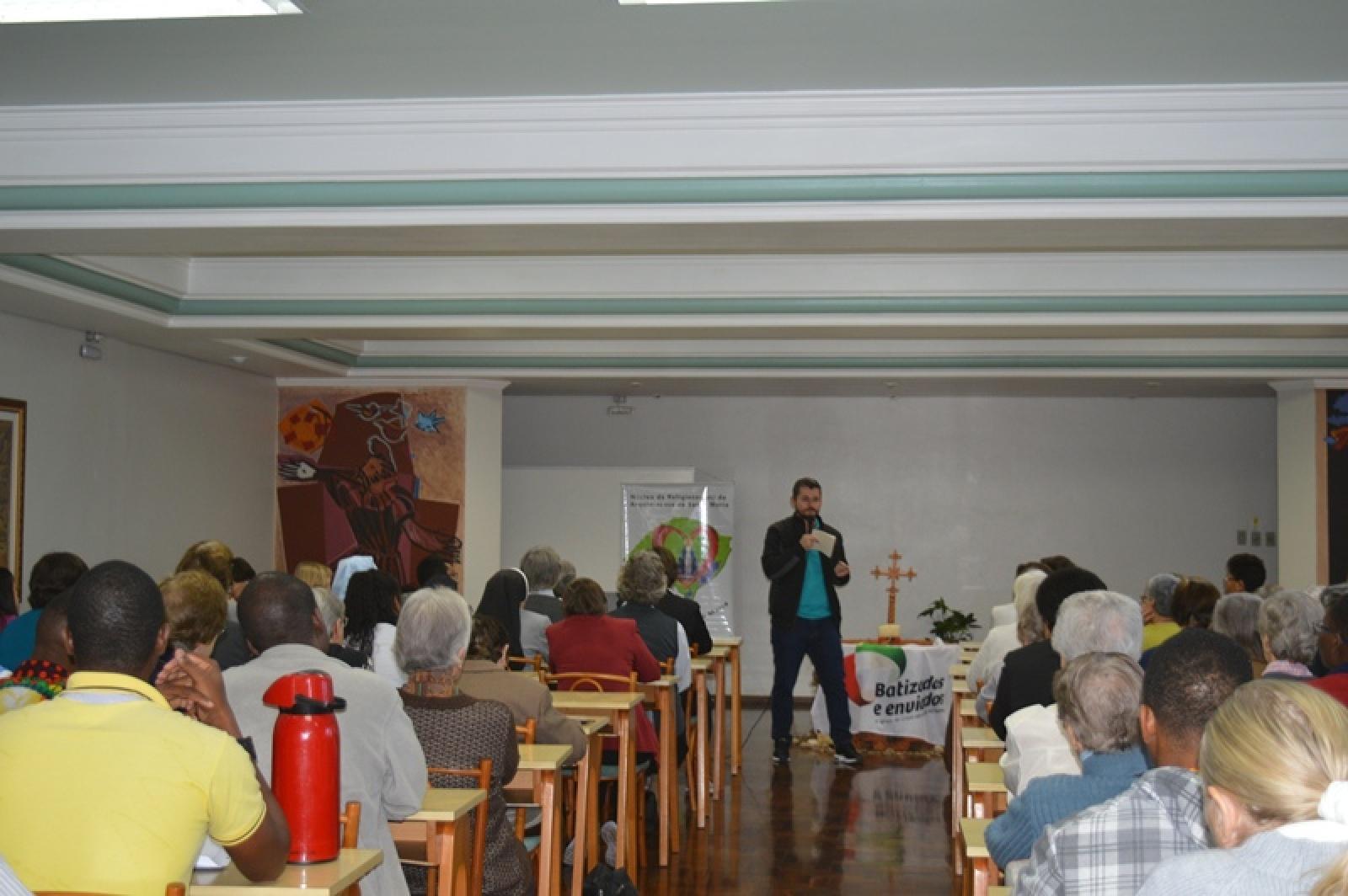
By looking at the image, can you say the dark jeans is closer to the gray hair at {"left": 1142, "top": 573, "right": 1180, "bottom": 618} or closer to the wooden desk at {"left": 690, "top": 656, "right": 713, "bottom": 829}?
the wooden desk at {"left": 690, "top": 656, "right": 713, "bottom": 829}

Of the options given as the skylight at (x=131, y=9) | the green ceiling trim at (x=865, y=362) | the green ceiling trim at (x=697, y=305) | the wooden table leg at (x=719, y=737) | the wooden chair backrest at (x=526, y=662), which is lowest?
the wooden table leg at (x=719, y=737)

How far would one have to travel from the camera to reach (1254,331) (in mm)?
8062

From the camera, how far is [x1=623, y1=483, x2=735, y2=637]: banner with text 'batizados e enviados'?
1167 centimetres

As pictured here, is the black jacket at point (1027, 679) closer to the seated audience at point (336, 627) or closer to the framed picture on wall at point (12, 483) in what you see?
the seated audience at point (336, 627)

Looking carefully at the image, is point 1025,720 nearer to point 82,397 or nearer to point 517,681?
point 517,681

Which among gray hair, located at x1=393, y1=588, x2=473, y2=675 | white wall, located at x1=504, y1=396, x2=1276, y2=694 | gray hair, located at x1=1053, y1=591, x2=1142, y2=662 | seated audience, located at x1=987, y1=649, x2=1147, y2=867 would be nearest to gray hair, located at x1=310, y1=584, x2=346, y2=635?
gray hair, located at x1=393, y1=588, x2=473, y2=675

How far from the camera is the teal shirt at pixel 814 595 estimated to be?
896 centimetres

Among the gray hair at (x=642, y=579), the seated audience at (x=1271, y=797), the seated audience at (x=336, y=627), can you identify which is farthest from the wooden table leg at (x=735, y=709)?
the seated audience at (x=1271, y=797)

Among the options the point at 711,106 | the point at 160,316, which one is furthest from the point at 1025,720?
the point at 160,316

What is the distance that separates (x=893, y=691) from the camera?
934 cm

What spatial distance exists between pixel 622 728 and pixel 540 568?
2142 millimetres

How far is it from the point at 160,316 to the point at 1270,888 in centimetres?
696

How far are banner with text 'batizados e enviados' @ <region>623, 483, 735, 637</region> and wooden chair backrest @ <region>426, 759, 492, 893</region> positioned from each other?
778 centimetres

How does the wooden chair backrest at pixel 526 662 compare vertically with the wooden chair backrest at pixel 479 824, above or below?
above
